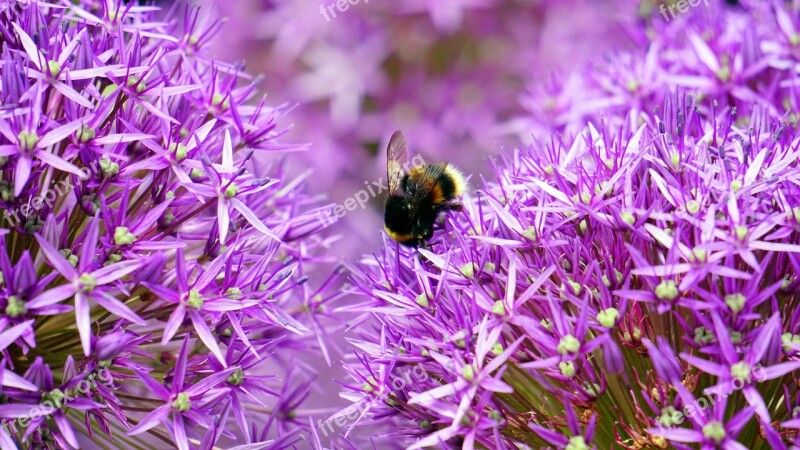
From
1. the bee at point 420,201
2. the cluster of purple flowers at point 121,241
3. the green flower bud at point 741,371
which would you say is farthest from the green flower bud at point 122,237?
the green flower bud at point 741,371

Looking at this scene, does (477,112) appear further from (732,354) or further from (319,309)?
(732,354)

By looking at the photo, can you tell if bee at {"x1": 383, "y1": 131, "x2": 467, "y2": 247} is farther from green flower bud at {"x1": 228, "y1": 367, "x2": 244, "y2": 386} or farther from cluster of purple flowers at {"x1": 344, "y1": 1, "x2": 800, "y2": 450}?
green flower bud at {"x1": 228, "y1": 367, "x2": 244, "y2": 386}

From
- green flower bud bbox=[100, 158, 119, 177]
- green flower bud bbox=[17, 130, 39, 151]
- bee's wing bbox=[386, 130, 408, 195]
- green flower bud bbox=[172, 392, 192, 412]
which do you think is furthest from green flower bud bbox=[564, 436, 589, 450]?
green flower bud bbox=[17, 130, 39, 151]

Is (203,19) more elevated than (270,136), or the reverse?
(203,19)

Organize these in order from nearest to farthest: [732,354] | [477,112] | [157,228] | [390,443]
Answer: [732,354], [157,228], [390,443], [477,112]

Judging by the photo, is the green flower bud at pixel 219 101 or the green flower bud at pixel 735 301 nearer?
the green flower bud at pixel 735 301

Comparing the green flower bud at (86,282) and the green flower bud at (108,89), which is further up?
A: the green flower bud at (108,89)

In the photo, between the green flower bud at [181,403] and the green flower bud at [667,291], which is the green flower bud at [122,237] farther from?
the green flower bud at [667,291]

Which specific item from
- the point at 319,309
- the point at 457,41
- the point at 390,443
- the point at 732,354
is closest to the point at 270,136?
the point at 319,309
